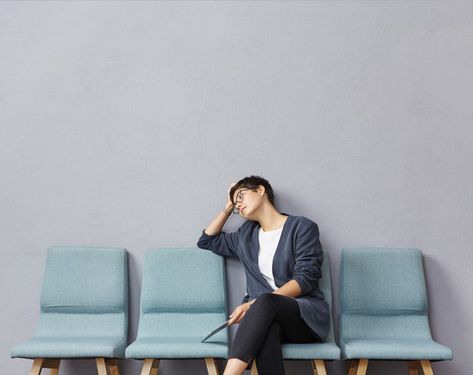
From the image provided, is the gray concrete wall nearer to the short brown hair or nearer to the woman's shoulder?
the short brown hair

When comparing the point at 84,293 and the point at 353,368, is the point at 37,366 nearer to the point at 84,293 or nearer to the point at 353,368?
the point at 84,293

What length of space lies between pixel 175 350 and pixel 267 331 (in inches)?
16.7

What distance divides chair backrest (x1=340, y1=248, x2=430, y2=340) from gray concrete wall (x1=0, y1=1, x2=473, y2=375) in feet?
0.32

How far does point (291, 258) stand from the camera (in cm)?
317

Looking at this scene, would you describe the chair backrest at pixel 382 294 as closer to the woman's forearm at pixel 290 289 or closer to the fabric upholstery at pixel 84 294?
the woman's forearm at pixel 290 289

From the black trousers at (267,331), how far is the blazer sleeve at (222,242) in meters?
0.51

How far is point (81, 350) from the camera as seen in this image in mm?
2965

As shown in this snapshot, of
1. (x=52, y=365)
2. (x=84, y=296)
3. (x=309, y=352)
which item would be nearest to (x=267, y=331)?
(x=309, y=352)

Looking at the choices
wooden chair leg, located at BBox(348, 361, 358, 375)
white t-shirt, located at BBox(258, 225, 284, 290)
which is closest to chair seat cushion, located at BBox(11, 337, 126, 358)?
white t-shirt, located at BBox(258, 225, 284, 290)

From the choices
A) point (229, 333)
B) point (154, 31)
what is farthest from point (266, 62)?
point (229, 333)

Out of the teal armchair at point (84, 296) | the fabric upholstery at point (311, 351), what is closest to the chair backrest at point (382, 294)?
the fabric upholstery at point (311, 351)

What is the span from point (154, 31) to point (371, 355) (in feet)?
6.43

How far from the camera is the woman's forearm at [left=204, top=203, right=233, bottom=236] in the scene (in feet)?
11.0

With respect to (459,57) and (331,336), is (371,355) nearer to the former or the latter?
(331,336)
